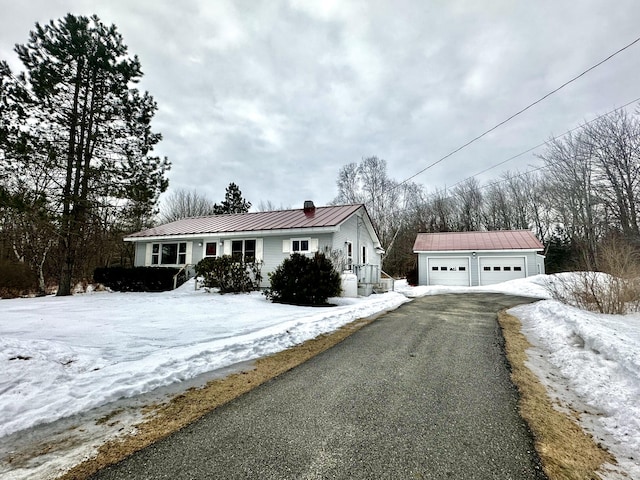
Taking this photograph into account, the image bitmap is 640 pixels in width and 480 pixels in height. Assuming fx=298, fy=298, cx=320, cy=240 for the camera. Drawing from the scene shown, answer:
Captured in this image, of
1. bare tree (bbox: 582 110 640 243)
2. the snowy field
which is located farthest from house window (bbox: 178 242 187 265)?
bare tree (bbox: 582 110 640 243)

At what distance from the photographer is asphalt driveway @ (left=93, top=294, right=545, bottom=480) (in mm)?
2006

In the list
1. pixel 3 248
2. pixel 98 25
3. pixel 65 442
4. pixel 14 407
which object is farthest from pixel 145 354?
pixel 3 248

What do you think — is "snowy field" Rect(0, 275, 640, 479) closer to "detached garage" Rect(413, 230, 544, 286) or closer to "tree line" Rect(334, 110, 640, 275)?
"tree line" Rect(334, 110, 640, 275)

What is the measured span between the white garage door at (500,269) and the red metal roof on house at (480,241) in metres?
0.92

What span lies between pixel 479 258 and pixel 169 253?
22.0 meters

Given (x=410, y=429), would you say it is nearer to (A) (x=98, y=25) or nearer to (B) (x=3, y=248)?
(A) (x=98, y=25)

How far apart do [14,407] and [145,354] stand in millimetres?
1831

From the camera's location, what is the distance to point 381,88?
15109mm

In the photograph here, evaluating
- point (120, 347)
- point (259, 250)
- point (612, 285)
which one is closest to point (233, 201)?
point (259, 250)

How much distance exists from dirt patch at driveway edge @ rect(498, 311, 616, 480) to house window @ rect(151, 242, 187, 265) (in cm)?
1766

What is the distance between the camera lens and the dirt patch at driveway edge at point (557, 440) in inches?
81.4

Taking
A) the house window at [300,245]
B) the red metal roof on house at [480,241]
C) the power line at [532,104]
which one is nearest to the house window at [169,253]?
the house window at [300,245]

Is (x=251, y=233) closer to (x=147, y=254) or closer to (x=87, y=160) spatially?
(x=87, y=160)

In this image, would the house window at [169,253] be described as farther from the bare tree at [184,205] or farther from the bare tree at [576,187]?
the bare tree at [576,187]
